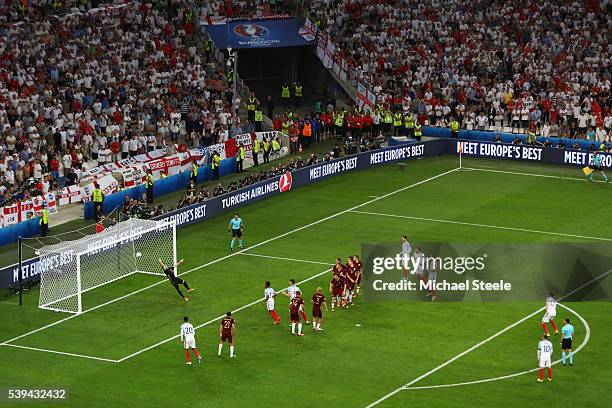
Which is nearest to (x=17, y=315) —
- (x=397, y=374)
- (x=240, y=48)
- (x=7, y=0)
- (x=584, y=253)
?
(x=397, y=374)

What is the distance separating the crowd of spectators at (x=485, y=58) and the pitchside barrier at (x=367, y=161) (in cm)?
314

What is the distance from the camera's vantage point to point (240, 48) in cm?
7975

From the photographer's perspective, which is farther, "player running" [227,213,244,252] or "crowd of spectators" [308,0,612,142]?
"crowd of spectators" [308,0,612,142]

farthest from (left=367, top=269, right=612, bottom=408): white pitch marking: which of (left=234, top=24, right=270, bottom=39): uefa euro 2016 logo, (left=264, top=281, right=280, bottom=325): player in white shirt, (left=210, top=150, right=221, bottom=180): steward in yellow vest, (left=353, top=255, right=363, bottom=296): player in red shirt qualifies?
(left=234, top=24, right=270, bottom=39): uefa euro 2016 logo

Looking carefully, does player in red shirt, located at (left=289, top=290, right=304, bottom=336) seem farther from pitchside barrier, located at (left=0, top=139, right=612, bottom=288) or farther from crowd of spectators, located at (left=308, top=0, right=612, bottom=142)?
crowd of spectators, located at (left=308, top=0, right=612, bottom=142)

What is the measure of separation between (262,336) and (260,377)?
394 cm

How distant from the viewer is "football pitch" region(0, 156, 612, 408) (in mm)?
39656

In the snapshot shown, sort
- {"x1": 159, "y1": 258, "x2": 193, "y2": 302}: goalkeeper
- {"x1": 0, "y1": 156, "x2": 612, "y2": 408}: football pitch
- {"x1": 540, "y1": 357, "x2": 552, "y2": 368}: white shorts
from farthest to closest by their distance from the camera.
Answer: {"x1": 159, "y1": 258, "x2": 193, "y2": 302}: goalkeeper, {"x1": 540, "y1": 357, "x2": 552, "y2": 368}: white shorts, {"x1": 0, "y1": 156, "x2": 612, "y2": 408}: football pitch

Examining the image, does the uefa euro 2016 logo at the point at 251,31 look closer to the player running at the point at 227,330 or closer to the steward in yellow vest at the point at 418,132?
the steward in yellow vest at the point at 418,132

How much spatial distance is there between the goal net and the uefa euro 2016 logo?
2790cm

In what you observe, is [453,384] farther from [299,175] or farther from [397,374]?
[299,175]

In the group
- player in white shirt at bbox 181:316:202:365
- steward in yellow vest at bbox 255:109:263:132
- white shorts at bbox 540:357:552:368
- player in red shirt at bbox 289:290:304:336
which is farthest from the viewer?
steward in yellow vest at bbox 255:109:263:132

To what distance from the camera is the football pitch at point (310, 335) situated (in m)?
39.7

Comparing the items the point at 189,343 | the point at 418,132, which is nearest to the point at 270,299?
the point at 189,343
